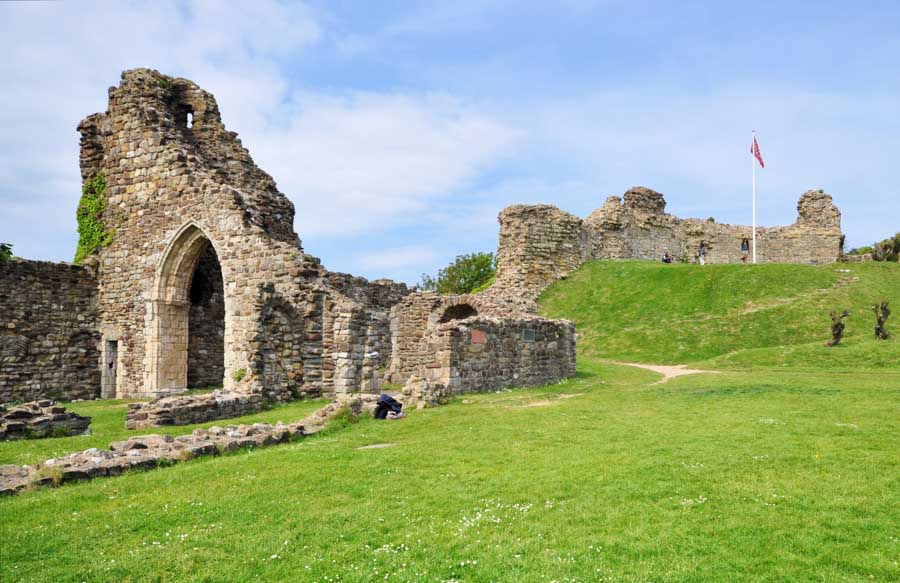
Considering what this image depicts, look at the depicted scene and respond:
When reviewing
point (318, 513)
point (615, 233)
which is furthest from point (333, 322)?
point (615, 233)

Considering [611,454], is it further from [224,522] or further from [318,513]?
[224,522]

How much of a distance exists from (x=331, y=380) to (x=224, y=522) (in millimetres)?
12643

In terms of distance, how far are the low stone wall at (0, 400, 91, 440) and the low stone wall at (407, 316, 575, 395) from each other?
749 cm

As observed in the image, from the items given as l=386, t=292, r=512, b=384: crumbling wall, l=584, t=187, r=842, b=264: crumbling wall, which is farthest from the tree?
l=386, t=292, r=512, b=384: crumbling wall

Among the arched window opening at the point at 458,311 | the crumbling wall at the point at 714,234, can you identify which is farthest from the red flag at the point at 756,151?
the arched window opening at the point at 458,311

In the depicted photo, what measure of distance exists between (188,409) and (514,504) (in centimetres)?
959

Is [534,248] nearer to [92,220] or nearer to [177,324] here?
[177,324]

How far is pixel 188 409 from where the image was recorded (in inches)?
567

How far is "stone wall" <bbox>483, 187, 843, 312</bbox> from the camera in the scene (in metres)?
44.4

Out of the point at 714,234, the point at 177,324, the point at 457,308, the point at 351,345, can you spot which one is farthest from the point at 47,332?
the point at 714,234

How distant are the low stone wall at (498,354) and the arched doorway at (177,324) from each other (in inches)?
376

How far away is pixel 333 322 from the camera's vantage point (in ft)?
63.5

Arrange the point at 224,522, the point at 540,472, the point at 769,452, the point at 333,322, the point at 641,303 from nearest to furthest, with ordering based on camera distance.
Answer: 1. the point at 224,522
2. the point at 540,472
3. the point at 769,452
4. the point at 333,322
5. the point at 641,303

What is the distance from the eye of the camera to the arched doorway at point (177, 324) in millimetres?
22688
